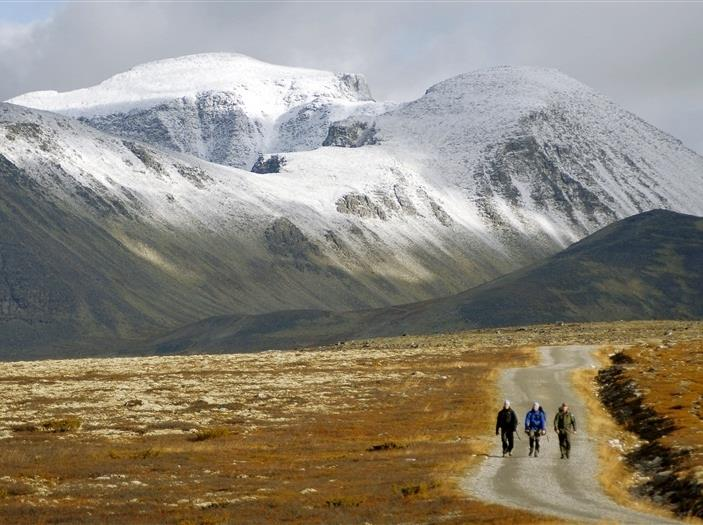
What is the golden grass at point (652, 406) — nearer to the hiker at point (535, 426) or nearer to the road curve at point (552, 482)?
the road curve at point (552, 482)

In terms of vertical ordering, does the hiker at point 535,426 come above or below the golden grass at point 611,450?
above

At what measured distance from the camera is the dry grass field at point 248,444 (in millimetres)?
32188

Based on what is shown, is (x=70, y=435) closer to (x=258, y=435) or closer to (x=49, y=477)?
(x=258, y=435)

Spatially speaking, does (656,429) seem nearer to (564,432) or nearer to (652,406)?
(652,406)

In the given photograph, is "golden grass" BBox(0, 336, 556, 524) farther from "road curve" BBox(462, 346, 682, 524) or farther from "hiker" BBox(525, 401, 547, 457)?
"hiker" BBox(525, 401, 547, 457)

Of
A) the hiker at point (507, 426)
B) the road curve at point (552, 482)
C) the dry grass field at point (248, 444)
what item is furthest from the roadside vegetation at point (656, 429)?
the dry grass field at point (248, 444)

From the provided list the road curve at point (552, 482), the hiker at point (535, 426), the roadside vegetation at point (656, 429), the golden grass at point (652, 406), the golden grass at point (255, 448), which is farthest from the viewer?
the hiker at point (535, 426)

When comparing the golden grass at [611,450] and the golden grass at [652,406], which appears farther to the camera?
the golden grass at [652,406]

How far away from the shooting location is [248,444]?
47562 mm

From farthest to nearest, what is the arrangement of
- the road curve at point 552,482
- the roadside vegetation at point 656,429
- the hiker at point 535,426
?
the hiker at point 535,426
the roadside vegetation at point 656,429
the road curve at point 552,482

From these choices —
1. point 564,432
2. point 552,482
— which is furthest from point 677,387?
point 552,482

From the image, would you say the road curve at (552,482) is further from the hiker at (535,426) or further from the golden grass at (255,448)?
the golden grass at (255,448)

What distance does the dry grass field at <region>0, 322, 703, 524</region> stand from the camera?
106ft

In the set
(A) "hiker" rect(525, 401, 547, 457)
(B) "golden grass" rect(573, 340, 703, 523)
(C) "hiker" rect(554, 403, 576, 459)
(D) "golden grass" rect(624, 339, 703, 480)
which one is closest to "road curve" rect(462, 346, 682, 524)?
(C) "hiker" rect(554, 403, 576, 459)
